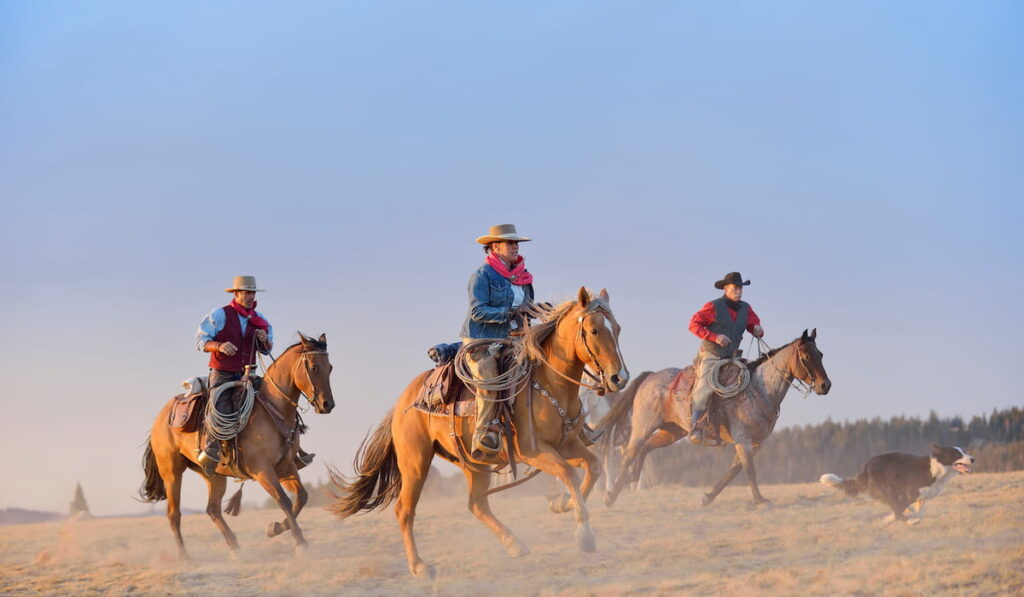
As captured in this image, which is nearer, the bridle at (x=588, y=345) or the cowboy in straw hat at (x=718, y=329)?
the bridle at (x=588, y=345)

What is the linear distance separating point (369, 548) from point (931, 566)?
22.8 feet

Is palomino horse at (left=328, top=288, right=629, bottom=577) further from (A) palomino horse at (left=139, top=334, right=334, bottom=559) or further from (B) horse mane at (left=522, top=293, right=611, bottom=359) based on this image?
(A) palomino horse at (left=139, top=334, right=334, bottom=559)

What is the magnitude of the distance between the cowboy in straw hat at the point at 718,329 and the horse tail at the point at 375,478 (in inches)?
222

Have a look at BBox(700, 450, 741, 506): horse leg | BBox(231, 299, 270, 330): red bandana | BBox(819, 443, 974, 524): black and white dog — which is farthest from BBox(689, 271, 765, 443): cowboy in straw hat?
BBox(231, 299, 270, 330): red bandana

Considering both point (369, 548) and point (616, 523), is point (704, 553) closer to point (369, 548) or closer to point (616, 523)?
point (616, 523)

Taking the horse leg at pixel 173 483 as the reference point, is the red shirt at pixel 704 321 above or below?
above

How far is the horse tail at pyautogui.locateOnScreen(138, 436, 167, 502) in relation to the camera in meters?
15.9

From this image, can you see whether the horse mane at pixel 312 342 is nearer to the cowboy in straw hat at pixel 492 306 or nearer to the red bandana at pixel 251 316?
the red bandana at pixel 251 316

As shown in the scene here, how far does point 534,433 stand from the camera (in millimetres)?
11234

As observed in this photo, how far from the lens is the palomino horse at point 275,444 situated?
44.4 ft

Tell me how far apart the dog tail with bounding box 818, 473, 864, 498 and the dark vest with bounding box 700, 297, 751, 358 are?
2.51 metres

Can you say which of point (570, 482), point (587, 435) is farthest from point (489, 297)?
point (570, 482)

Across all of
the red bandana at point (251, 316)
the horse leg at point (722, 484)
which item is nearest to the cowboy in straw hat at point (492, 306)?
the red bandana at point (251, 316)

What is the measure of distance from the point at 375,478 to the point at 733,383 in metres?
6.42
